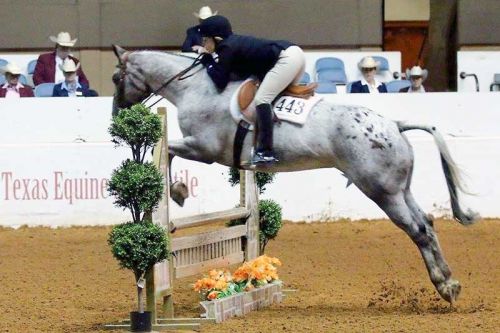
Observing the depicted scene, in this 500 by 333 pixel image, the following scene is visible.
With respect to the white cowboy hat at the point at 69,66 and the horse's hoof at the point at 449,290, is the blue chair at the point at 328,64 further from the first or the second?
the horse's hoof at the point at 449,290

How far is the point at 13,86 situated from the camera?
16.8 m

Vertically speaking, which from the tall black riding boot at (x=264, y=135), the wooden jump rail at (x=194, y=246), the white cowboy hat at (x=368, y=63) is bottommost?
the wooden jump rail at (x=194, y=246)

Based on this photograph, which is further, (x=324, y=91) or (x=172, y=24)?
(x=172, y=24)

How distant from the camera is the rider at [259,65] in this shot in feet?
33.7

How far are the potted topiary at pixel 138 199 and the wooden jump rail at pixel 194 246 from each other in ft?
0.81

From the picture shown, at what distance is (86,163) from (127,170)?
6.34 meters

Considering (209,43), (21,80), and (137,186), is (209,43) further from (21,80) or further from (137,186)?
(21,80)

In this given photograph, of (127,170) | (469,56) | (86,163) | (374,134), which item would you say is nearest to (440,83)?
(469,56)

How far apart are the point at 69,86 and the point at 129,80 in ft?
18.5

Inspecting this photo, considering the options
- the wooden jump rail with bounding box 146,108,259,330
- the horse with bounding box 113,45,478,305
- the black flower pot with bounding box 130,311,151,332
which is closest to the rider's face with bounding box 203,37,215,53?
the horse with bounding box 113,45,478,305

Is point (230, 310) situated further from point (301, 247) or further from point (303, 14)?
point (303, 14)

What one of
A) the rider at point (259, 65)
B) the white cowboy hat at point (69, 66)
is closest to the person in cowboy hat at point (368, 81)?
the white cowboy hat at point (69, 66)

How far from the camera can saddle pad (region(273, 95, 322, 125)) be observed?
33.8 feet

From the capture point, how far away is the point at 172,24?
20188 millimetres
